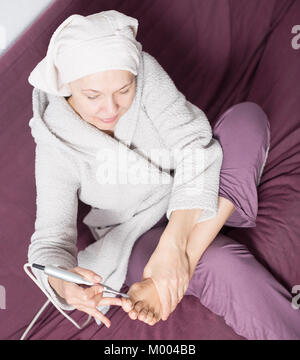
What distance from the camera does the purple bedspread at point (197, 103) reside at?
111 cm

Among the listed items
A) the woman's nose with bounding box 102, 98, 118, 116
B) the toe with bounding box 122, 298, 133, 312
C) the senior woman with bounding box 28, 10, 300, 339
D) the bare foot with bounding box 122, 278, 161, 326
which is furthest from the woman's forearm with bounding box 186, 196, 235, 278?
the woman's nose with bounding box 102, 98, 118, 116

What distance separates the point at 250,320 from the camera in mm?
974

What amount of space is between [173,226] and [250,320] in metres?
0.28

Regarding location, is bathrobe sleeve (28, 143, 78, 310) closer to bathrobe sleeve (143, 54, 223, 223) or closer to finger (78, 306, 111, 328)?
finger (78, 306, 111, 328)

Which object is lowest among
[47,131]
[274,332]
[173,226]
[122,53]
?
[274,332]

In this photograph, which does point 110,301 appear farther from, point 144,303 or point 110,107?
point 110,107

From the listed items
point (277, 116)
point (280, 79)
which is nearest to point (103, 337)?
point (277, 116)

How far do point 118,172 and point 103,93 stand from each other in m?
0.25

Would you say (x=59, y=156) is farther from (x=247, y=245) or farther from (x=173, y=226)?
(x=247, y=245)

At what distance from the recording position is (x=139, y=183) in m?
1.09

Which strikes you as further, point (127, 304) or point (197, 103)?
point (197, 103)

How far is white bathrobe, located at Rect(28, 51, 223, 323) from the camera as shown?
0.95 m

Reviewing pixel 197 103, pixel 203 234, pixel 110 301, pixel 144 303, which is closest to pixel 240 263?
pixel 203 234

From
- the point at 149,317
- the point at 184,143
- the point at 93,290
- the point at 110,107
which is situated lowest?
the point at 149,317
